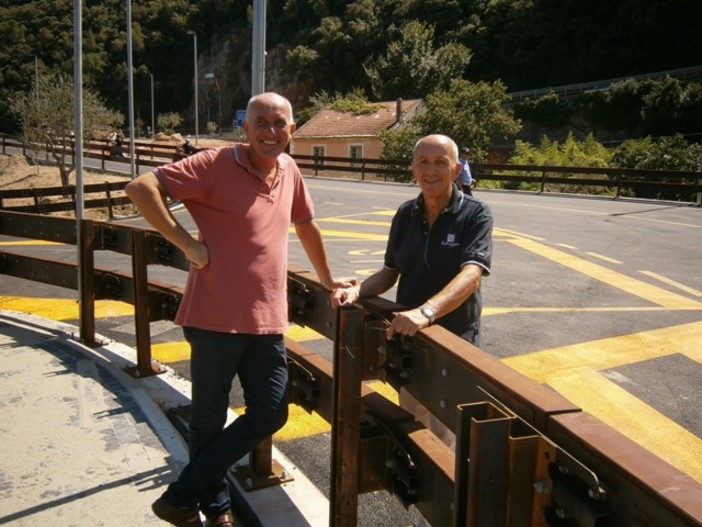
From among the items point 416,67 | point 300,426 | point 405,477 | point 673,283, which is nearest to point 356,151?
point 416,67

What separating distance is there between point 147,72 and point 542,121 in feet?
257

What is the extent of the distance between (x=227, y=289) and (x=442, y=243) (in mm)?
952

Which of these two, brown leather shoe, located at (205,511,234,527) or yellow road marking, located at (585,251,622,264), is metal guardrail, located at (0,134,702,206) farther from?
brown leather shoe, located at (205,511,234,527)

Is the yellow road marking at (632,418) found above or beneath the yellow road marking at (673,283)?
beneath

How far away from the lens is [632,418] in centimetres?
432

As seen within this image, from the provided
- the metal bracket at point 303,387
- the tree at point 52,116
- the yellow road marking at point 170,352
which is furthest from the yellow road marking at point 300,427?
the tree at point 52,116

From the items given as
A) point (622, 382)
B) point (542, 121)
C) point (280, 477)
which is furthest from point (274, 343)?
point (542, 121)

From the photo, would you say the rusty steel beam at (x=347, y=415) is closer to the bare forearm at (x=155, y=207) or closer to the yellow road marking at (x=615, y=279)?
the bare forearm at (x=155, y=207)

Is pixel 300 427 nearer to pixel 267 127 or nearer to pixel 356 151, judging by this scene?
pixel 267 127

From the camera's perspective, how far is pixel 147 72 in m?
109

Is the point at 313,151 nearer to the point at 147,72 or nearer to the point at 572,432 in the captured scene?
the point at 572,432

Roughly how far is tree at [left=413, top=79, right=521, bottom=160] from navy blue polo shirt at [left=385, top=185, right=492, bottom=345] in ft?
110

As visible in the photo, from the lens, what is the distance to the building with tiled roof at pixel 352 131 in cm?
4197

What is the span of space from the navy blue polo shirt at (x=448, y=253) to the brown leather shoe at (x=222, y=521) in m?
1.21
